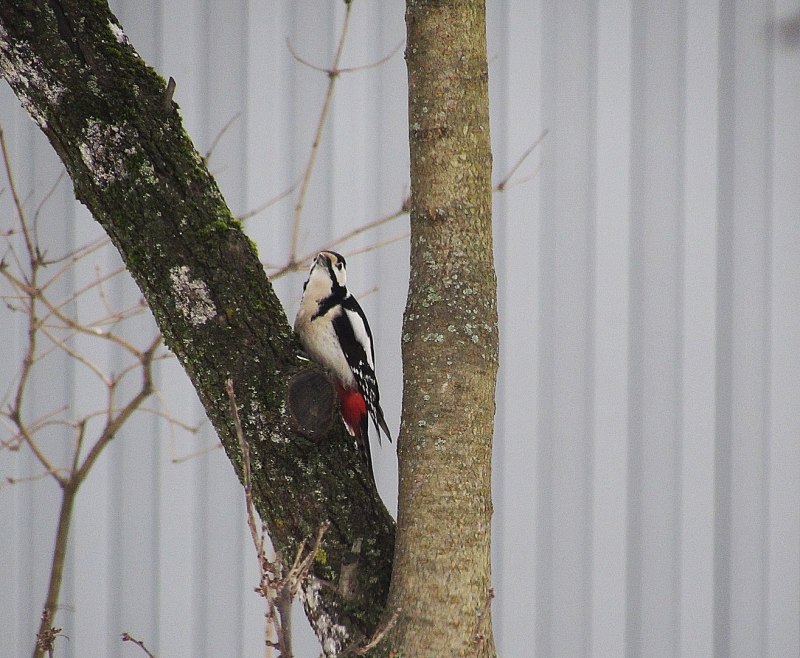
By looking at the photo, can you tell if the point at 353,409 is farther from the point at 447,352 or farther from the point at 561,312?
the point at 561,312

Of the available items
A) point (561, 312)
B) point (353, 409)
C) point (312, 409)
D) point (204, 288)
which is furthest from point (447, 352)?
point (561, 312)

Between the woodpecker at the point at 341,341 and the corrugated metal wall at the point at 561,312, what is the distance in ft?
1.99

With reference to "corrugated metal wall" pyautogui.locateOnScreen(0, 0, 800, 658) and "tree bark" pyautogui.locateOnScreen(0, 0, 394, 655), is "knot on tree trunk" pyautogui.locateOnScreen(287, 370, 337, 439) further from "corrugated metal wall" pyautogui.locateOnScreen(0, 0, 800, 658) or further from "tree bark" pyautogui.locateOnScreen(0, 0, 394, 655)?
"corrugated metal wall" pyautogui.locateOnScreen(0, 0, 800, 658)

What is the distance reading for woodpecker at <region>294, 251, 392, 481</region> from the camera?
1.32m

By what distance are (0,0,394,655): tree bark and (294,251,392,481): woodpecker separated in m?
0.38

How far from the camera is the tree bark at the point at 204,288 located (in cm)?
87

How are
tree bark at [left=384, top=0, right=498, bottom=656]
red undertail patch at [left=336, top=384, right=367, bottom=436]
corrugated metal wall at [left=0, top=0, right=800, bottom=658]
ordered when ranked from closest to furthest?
tree bark at [left=384, top=0, right=498, bottom=656]
red undertail patch at [left=336, top=384, right=367, bottom=436]
corrugated metal wall at [left=0, top=0, right=800, bottom=658]

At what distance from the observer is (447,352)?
0.89 meters

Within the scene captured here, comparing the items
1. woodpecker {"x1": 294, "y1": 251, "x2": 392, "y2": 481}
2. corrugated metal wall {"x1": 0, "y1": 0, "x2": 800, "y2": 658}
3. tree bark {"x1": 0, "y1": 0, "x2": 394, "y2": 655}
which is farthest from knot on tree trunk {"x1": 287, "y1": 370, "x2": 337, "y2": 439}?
Answer: corrugated metal wall {"x1": 0, "y1": 0, "x2": 800, "y2": 658}

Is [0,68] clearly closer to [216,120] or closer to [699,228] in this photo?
[216,120]

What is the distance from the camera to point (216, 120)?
6.86 ft

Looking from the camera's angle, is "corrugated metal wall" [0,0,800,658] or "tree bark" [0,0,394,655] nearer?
"tree bark" [0,0,394,655]

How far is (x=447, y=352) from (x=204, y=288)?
0.26m

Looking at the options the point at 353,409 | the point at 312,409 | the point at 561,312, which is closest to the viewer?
the point at 312,409
